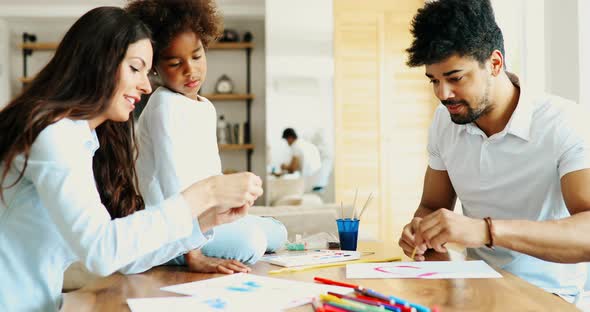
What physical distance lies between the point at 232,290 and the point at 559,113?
107cm

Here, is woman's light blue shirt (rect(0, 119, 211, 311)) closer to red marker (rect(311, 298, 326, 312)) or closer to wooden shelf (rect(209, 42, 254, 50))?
red marker (rect(311, 298, 326, 312))

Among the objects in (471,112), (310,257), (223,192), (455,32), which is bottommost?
(310,257)

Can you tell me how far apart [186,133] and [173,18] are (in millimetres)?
411

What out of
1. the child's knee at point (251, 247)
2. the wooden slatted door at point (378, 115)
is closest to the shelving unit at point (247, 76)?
the wooden slatted door at point (378, 115)

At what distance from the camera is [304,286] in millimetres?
1164

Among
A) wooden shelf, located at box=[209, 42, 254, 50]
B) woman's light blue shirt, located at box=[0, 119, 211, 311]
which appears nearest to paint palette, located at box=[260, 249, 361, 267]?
woman's light blue shirt, located at box=[0, 119, 211, 311]

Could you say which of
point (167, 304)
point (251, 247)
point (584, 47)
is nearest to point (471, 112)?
point (251, 247)

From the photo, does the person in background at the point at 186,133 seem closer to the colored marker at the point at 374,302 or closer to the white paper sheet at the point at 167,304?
the white paper sheet at the point at 167,304

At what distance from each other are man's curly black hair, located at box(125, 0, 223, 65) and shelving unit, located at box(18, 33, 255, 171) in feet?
15.8

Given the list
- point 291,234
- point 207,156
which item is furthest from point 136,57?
point 291,234

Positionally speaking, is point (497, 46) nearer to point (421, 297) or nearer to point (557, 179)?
point (557, 179)

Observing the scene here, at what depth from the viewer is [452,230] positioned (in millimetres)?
1345

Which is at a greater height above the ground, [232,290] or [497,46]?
[497,46]

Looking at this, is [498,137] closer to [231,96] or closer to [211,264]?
[211,264]
